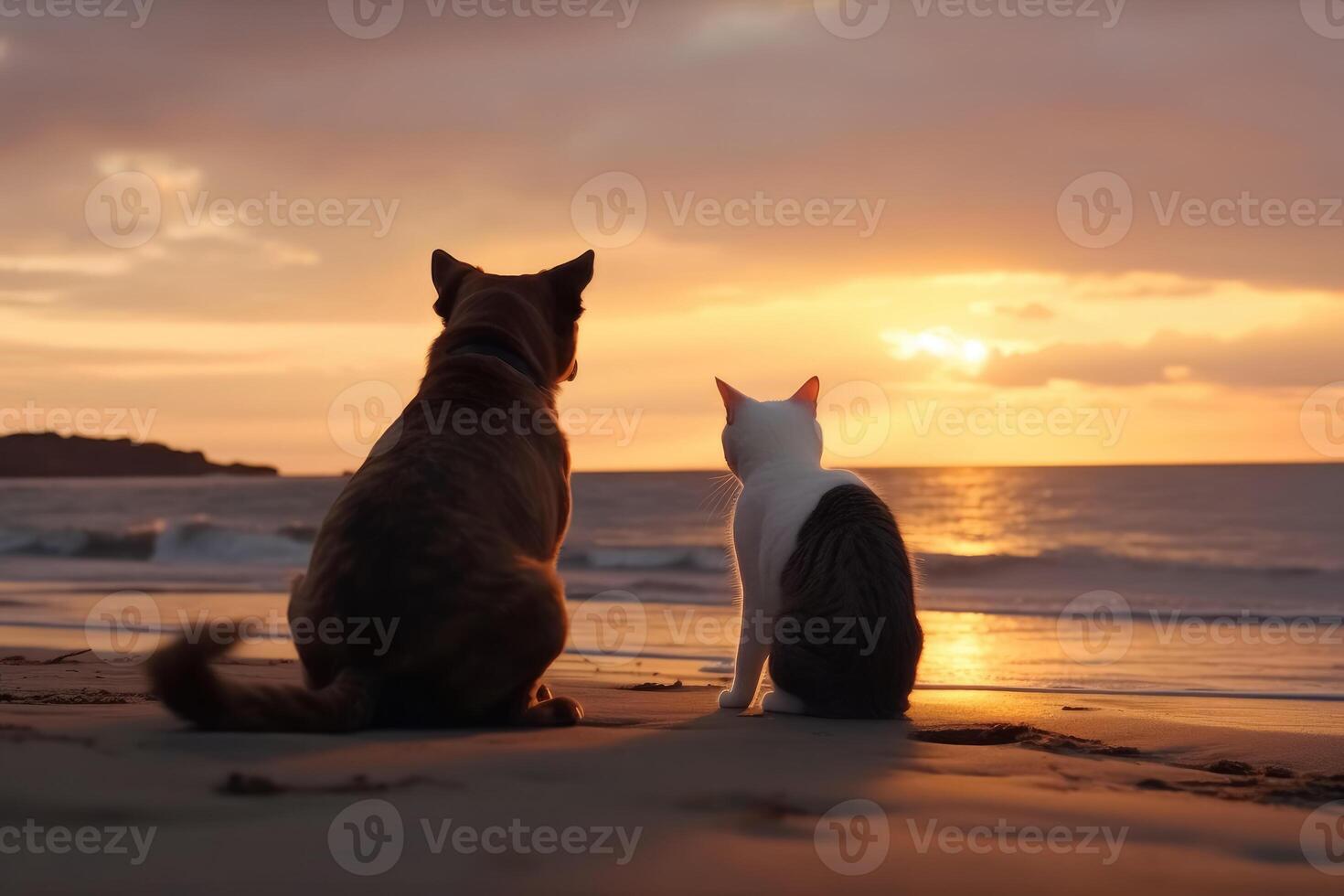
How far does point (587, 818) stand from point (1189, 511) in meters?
35.2

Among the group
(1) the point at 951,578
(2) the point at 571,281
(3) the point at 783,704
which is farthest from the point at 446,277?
(1) the point at 951,578

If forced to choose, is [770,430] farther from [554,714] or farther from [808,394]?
[554,714]

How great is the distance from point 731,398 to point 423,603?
108 inches

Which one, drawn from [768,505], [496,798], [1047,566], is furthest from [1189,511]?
[496,798]

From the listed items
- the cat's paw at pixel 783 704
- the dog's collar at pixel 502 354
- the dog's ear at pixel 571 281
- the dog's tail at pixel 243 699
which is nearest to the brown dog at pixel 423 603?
the dog's tail at pixel 243 699

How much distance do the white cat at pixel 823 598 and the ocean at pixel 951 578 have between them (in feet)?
4.05

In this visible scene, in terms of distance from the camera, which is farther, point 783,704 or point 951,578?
point 951,578

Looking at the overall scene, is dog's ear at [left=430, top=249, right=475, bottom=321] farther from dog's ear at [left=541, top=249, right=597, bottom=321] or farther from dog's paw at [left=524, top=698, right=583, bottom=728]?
dog's paw at [left=524, top=698, right=583, bottom=728]

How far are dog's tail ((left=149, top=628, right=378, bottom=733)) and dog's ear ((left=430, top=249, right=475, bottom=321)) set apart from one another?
2459 mm

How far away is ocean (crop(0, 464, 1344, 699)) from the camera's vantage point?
9844 millimetres

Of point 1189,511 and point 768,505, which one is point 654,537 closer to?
point 1189,511

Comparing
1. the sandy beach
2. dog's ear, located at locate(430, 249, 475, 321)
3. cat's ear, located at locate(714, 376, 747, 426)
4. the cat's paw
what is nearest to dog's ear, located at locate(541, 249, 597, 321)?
dog's ear, located at locate(430, 249, 475, 321)

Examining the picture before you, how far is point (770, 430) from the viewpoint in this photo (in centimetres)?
612

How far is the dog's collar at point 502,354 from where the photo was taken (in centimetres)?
526
